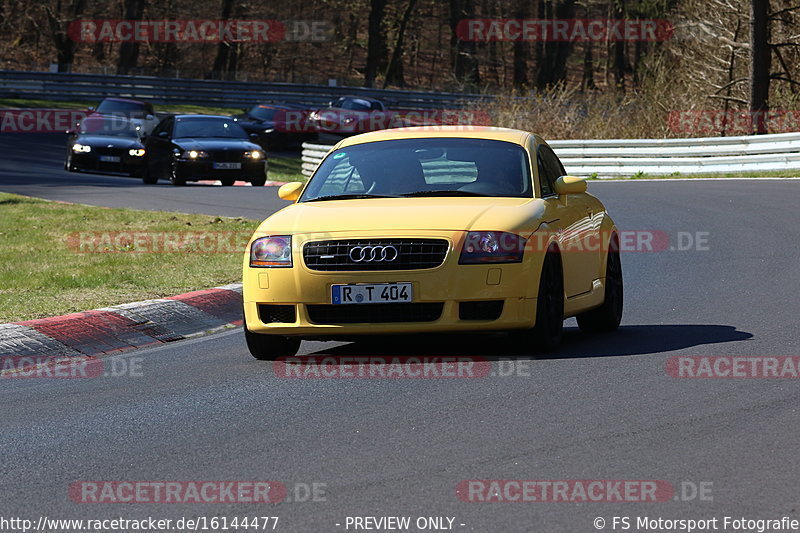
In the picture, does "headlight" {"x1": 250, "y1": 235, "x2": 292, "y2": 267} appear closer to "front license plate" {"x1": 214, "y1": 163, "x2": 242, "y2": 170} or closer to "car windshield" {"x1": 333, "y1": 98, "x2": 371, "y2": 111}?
"front license plate" {"x1": 214, "y1": 163, "x2": 242, "y2": 170}

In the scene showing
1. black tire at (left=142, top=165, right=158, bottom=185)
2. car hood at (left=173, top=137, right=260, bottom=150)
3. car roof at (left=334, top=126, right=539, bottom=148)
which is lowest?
black tire at (left=142, top=165, right=158, bottom=185)

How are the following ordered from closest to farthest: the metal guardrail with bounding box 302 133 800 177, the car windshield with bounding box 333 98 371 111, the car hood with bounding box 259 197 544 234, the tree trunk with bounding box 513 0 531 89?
the car hood with bounding box 259 197 544 234
the metal guardrail with bounding box 302 133 800 177
the car windshield with bounding box 333 98 371 111
the tree trunk with bounding box 513 0 531 89

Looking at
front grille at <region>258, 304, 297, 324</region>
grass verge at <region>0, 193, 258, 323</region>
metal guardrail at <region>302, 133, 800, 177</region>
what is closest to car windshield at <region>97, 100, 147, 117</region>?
metal guardrail at <region>302, 133, 800, 177</region>

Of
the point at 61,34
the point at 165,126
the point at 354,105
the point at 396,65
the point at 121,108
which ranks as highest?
the point at 165,126

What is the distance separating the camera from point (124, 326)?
405 inches

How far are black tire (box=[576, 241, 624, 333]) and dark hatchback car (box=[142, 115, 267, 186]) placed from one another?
62.3 ft

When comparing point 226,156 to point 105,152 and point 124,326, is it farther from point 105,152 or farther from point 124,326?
point 124,326

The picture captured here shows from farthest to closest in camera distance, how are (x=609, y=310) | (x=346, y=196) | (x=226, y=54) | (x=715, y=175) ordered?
(x=226, y=54), (x=715, y=175), (x=609, y=310), (x=346, y=196)

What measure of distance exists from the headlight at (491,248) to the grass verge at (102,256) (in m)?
3.52

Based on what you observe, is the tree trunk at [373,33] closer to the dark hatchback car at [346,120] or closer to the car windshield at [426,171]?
the dark hatchback car at [346,120]

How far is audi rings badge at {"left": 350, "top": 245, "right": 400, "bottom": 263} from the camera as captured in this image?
8.37m

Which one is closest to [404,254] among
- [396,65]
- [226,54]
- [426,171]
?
[426,171]

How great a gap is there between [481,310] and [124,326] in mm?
3098

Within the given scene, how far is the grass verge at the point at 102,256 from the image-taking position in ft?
37.6
